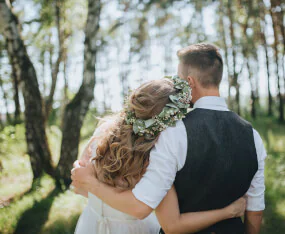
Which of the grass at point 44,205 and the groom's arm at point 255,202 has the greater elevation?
the groom's arm at point 255,202

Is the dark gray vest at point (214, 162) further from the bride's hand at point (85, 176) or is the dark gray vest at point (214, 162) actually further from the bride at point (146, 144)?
the bride's hand at point (85, 176)

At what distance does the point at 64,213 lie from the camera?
15.8 feet

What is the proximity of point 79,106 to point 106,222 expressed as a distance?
411 centimetres

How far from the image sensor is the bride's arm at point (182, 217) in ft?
6.33

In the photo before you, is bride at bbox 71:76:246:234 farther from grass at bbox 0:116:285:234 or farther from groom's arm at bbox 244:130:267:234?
grass at bbox 0:116:285:234

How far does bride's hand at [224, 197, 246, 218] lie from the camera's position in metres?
2.10

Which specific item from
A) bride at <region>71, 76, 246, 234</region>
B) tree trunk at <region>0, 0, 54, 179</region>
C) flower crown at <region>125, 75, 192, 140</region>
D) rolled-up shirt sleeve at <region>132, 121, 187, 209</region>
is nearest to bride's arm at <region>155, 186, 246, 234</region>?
bride at <region>71, 76, 246, 234</region>

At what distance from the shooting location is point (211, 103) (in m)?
2.11

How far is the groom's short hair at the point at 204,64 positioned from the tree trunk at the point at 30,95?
15.2 feet

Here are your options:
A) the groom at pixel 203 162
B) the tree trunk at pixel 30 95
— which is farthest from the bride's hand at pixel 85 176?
the tree trunk at pixel 30 95

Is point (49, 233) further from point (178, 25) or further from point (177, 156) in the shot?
point (178, 25)

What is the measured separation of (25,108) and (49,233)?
293 centimetres

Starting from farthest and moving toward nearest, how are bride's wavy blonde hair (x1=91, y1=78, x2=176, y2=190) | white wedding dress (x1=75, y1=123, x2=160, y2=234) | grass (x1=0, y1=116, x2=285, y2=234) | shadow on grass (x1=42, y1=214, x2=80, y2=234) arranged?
grass (x1=0, y1=116, x2=285, y2=234) → shadow on grass (x1=42, y1=214, x2=80, y2=234) → white wedding dress (x1=75, y1=123, x2=160, y2=234) → bride's wavy blonde hair (x1=91, y1=78, x2=176, y2=190)

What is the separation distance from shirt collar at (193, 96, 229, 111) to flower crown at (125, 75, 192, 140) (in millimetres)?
90
